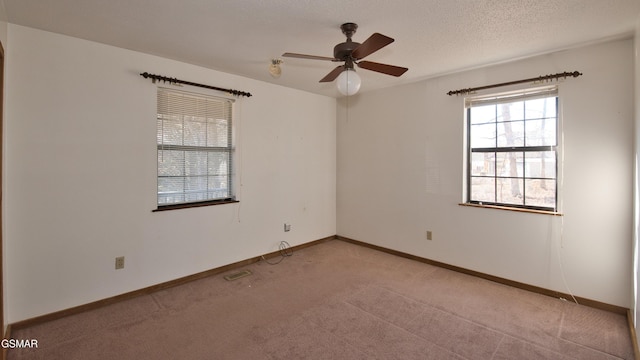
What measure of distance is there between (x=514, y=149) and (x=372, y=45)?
2261 mm

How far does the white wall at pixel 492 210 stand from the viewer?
8.66 feet

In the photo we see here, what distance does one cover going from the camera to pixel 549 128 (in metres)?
3.00

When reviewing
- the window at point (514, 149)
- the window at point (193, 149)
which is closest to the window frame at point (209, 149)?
the window at point (193, 149)

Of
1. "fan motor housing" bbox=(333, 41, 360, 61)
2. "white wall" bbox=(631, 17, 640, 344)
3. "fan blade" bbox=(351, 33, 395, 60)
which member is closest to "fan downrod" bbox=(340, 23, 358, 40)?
"fan motor housing" bbox=(333, 41, 360, 61)

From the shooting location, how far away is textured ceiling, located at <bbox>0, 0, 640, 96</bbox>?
2072mm

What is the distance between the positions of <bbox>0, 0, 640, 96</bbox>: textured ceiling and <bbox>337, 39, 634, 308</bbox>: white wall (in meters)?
0.48

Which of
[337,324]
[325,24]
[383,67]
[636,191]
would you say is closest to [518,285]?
[636,191]

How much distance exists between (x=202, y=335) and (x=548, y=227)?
3333mm

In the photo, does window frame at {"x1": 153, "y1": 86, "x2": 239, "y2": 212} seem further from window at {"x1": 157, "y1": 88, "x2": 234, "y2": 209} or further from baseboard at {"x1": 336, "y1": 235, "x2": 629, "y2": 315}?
baseboard at {"x1": 336, "y1": 235, "x2": 629, "y2": 315}

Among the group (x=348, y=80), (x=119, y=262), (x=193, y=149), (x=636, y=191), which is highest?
(x=348, y=80)

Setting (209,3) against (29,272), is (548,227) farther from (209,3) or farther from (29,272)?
(29,272)

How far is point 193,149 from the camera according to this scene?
3379 mm

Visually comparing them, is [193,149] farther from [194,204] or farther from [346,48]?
[346,48]

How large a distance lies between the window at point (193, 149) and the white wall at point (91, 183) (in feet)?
0.41
